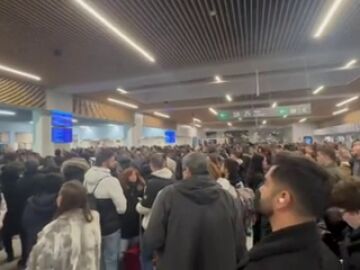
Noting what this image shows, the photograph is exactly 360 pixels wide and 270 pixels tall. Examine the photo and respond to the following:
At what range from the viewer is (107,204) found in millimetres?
3389

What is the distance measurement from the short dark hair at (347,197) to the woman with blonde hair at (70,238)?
5.48ft

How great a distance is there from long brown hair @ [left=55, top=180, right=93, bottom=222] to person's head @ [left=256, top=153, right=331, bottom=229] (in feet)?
5.28

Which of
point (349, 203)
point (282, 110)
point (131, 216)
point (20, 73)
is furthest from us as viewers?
point (282, 110)

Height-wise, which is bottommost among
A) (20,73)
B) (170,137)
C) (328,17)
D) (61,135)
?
(61,135)

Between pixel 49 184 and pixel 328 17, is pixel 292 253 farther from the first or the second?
pixel 328 17

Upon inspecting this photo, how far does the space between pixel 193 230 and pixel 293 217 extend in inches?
51.6

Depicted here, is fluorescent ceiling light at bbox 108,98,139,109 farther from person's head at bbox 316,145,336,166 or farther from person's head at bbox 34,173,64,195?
person's head at bbox 316,145,336,166

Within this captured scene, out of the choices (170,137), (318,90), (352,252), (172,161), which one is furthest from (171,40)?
(170,137)

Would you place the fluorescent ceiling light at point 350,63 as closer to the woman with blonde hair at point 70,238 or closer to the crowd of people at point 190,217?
the crowd of people at point 190,217

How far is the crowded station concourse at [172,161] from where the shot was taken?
1.41 m

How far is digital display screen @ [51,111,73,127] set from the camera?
10266mm

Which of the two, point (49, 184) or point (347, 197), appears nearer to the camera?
point (347, 197)

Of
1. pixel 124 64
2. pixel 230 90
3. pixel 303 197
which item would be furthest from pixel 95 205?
pixel 230 90

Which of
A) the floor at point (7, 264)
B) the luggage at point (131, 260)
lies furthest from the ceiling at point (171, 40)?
the floor at point (7, 264)
